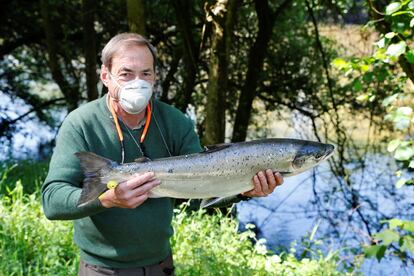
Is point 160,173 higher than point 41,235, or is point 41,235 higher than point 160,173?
point 160,173

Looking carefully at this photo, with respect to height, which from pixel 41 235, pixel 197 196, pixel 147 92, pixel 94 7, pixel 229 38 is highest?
pixel 94 7

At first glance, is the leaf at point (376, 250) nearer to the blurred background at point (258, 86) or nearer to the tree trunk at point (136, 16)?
the tree trunk at point (136, 16)

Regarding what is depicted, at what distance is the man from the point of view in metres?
2.56

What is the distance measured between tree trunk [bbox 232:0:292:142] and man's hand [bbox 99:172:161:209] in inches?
296

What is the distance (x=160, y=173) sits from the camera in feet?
8.29

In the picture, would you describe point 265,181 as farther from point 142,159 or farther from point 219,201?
point 142,159

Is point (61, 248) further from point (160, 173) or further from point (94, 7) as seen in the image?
point (94, 7)

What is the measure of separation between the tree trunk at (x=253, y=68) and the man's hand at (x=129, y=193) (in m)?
7.52

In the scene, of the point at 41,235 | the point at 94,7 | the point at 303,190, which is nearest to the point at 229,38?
the point at 94,7

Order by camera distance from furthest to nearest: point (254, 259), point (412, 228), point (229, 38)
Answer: point (229, 38)
point (254, 259)
point (412, 228)

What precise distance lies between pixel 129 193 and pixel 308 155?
0.86 metres

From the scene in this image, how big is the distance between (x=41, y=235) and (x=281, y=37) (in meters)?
8.04

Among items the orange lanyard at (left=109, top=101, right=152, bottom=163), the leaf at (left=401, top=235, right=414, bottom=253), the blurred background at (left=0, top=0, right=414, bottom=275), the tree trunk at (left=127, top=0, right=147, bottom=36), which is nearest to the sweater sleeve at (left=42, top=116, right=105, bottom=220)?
the orange lanyard at (left=109, top=101, right=152, bottom=163)

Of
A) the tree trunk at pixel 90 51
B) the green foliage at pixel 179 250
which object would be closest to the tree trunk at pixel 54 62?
the tree trunk at pixel 90 51
